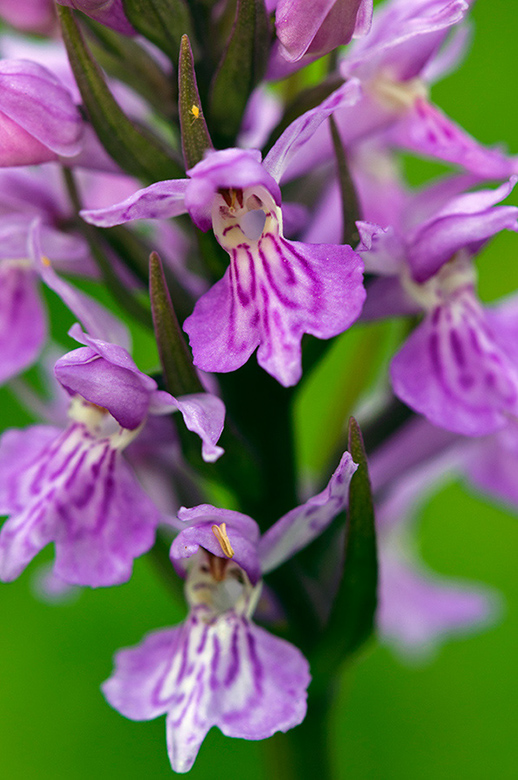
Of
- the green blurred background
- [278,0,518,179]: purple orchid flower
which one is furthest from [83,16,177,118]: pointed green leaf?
the green blurred background

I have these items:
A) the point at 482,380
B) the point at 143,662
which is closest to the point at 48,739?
the point at 143,662

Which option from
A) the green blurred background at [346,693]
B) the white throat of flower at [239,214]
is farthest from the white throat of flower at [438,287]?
the green blurred background at [346,693]

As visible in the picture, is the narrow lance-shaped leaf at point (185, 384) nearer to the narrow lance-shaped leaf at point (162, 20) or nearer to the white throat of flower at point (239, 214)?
the white throat of flower at point (239, 214)

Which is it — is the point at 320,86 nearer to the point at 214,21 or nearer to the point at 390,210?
the point at 214,21

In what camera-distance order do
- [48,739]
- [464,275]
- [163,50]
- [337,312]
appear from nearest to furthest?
1. [337,312]
2. [163,50]
3. [464,275]
4. [48,739]

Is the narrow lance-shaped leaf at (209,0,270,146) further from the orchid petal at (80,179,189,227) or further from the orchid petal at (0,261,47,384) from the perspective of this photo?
the orchid petal at (0,261,47,384)

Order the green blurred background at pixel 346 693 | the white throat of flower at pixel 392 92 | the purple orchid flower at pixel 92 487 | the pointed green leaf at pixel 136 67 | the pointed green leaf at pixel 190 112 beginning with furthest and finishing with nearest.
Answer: the green blurred background at pixel 346 693, the white throat of flower at pixel 392 92, the pointed green leaf at pixel 136 67, the purple orchid flower at pixel 92 487, the pointed green leaf at pixel 190 112
